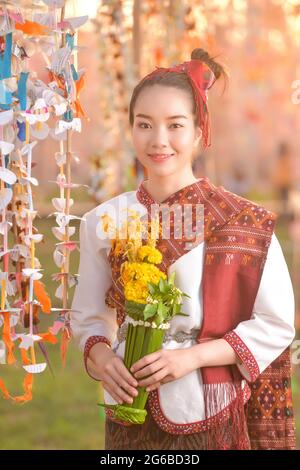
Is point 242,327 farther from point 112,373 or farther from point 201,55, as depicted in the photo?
point 201,55

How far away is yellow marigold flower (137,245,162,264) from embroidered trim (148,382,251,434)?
1.07 feet

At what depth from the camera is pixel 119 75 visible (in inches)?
211

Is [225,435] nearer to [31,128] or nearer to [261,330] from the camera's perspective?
[261,330]

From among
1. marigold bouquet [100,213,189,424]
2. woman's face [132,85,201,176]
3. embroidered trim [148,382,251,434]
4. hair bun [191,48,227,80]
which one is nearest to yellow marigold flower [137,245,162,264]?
marigold bouquet [100,213,189,424]

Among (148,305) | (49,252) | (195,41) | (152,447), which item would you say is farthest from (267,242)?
(49,252)

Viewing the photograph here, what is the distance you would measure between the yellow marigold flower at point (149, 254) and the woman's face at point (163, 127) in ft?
0.69

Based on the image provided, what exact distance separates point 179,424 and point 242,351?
0.76 feet

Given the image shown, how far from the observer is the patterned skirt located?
2408 mm

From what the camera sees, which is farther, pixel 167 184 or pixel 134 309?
pixel 167 184

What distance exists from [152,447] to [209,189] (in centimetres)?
65

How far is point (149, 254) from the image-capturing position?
7.66 feet

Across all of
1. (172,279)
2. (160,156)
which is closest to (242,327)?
(172,279)

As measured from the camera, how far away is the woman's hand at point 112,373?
2340 millimetres

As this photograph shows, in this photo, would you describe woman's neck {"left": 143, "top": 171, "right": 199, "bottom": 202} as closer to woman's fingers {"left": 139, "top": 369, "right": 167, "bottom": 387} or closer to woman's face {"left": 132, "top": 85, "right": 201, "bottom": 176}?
woman's face {"left": 132, "top": 85, "right": 201, "bottom": 176}
